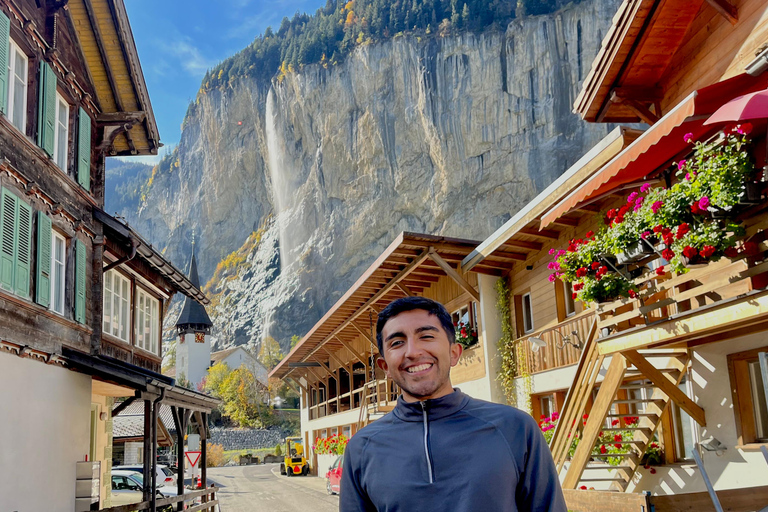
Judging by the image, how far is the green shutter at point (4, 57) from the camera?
402 inches

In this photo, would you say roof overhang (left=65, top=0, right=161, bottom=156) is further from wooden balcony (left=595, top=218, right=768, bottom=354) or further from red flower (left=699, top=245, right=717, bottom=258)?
red flower (left=699, top=245, right=717, bottom=258)

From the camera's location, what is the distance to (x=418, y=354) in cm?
Answer: 267

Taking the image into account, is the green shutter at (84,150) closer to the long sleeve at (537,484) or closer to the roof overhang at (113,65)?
the roof overhang at (113,65)

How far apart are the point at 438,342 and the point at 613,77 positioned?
9.35 meters


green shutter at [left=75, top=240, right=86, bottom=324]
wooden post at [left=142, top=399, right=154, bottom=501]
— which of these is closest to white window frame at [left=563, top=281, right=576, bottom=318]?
wooden post at [left=142, top=399, right=154, bottom=501]

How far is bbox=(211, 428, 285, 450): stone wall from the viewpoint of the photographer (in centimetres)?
6594

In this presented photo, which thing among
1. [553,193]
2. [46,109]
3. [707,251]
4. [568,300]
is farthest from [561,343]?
[46,109]

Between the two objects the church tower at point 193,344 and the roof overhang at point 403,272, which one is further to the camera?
the church tower at point 193,344

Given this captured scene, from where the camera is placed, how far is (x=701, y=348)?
995 cm

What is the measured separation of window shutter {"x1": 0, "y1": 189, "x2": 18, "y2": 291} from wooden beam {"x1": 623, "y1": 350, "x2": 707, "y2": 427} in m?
8.00

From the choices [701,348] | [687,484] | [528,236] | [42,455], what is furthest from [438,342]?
[528,236]

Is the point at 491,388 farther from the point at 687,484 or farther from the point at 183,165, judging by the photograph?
the point at 183,165

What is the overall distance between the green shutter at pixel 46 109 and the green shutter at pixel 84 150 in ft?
4.14

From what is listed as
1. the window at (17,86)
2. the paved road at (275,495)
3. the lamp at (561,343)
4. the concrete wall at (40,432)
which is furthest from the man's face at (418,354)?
the paved road at (275,495)
